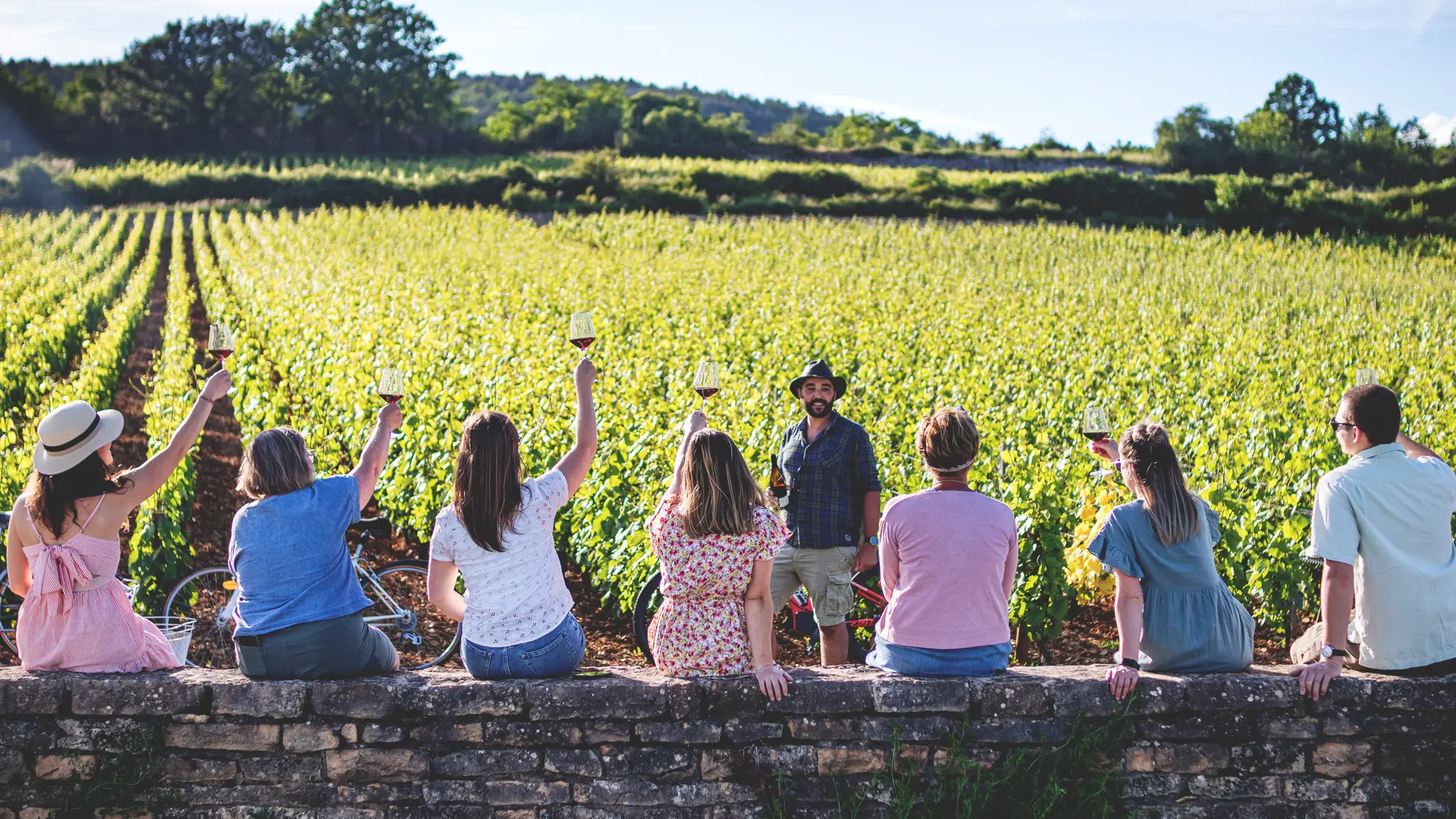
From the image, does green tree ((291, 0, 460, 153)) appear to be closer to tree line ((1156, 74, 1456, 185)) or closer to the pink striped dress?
tree line ((1156, 74, 1456, 185))

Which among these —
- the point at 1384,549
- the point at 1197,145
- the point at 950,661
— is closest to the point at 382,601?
the point at 950,661

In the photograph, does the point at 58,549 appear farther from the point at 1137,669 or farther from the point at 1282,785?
the point at 1282,785

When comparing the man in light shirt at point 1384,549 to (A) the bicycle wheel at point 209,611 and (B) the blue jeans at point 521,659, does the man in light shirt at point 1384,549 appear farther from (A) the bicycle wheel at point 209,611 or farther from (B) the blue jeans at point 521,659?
(A) the bicycle wheel at point 209,611

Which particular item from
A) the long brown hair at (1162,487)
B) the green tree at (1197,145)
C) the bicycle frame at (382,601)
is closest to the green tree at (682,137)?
the green tree at (1197,145)

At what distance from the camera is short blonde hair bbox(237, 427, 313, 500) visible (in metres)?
4.02

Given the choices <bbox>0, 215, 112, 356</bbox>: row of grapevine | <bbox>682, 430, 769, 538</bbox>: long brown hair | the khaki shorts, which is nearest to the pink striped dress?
<bbox>682, 430, 769, 538</bbox>: long brown hair

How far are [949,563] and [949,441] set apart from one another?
44 centimetres

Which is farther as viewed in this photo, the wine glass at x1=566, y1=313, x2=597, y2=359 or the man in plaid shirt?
the man in plaid shirt

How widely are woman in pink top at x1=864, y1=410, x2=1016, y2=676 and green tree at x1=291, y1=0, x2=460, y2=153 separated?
7631cm

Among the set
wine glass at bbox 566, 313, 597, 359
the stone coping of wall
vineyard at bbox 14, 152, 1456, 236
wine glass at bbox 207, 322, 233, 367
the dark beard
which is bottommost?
the stone coping of wall

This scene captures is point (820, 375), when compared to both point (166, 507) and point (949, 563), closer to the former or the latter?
point (949, 563)

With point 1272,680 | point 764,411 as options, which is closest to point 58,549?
point 1272,680

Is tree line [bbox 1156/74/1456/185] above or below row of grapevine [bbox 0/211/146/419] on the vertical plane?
above

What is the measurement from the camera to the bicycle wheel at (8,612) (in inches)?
235
